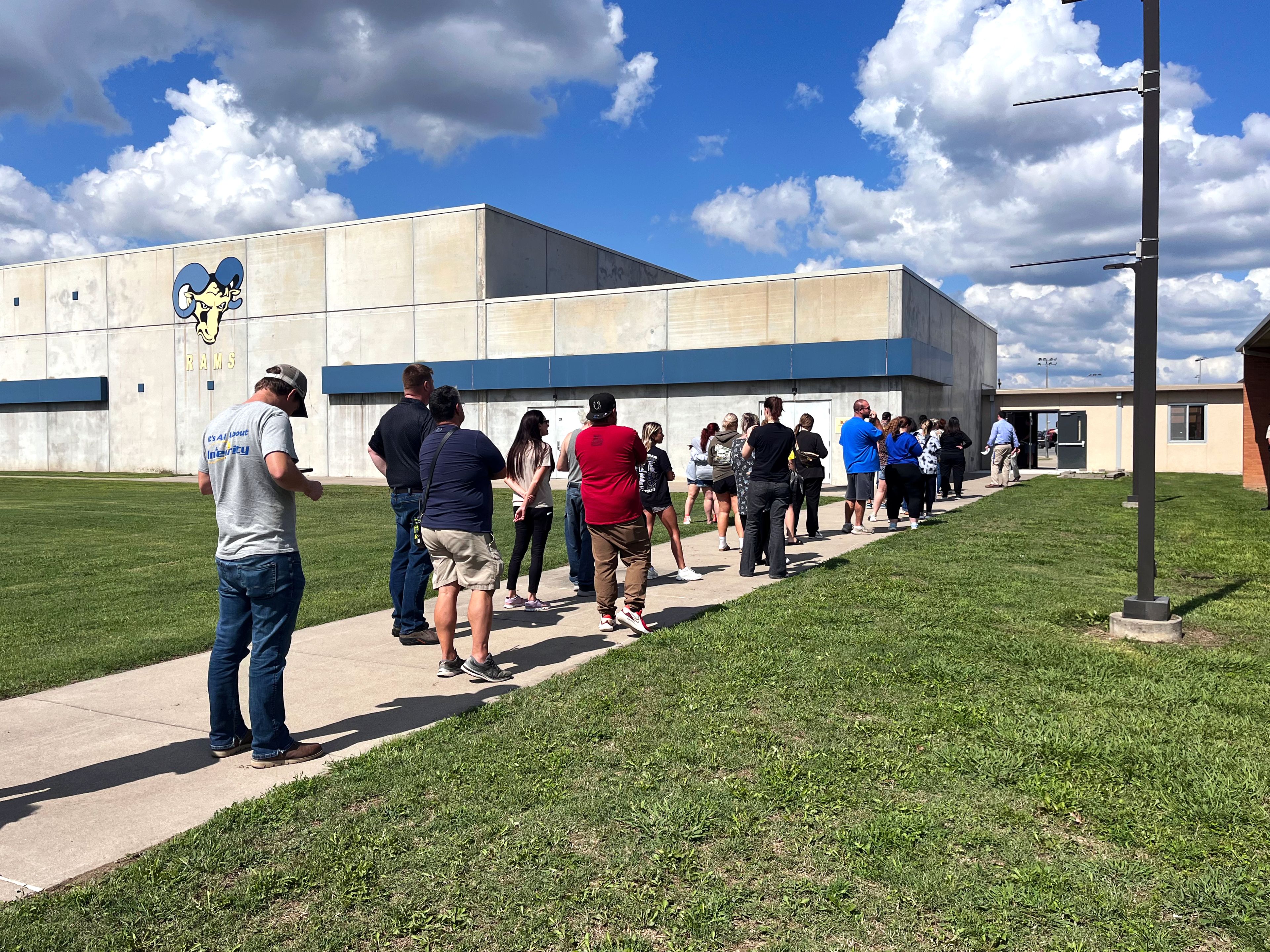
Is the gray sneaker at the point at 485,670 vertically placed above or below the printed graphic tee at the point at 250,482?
below

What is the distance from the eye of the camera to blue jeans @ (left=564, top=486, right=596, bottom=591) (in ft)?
30.4

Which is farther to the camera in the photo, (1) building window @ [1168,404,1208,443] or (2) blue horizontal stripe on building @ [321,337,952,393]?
(1) building window @ [1168,404,1208,443]

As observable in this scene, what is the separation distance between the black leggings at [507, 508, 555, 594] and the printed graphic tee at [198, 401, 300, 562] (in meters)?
3.59

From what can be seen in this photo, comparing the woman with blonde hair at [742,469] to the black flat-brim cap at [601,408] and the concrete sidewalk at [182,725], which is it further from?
the black flat-brim cap at [601,408]

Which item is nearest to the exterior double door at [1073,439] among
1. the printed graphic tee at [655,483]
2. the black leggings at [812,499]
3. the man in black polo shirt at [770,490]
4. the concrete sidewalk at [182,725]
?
the black leggings at [812,499]

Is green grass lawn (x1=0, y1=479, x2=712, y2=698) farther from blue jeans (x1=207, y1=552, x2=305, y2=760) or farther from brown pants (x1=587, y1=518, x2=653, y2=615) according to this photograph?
brown pants (x1=587, y1=518, x2=653, y2=615)

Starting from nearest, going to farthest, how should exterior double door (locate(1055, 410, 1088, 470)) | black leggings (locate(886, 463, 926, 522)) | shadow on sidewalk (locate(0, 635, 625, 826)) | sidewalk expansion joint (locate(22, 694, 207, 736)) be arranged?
shadow on sidewalk (locate(0, 635, 625, 826))
sidewalk expansion joint (locate(22, 694, 207, 736))
black leggings (locate(886, 463, 926, 522))
exterior double door (locate(1055, 410, 1088, 470))

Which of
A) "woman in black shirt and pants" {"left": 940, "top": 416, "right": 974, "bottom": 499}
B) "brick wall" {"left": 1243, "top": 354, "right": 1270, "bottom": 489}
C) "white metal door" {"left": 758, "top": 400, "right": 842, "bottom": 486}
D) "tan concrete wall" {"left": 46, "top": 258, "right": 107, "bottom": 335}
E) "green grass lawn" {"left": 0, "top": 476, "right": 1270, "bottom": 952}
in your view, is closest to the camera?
"green grass lawn" {"left": 0, "top": 476, "right": 1270, "bottom": 952}

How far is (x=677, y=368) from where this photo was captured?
27.8 meters

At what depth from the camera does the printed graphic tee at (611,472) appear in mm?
7289

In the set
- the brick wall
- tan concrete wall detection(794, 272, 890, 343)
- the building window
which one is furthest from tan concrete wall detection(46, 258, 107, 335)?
the building window

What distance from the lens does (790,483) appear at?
10.6 m

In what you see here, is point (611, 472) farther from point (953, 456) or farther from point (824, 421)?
point (824, 421)

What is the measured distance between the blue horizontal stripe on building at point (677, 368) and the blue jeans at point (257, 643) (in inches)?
877
